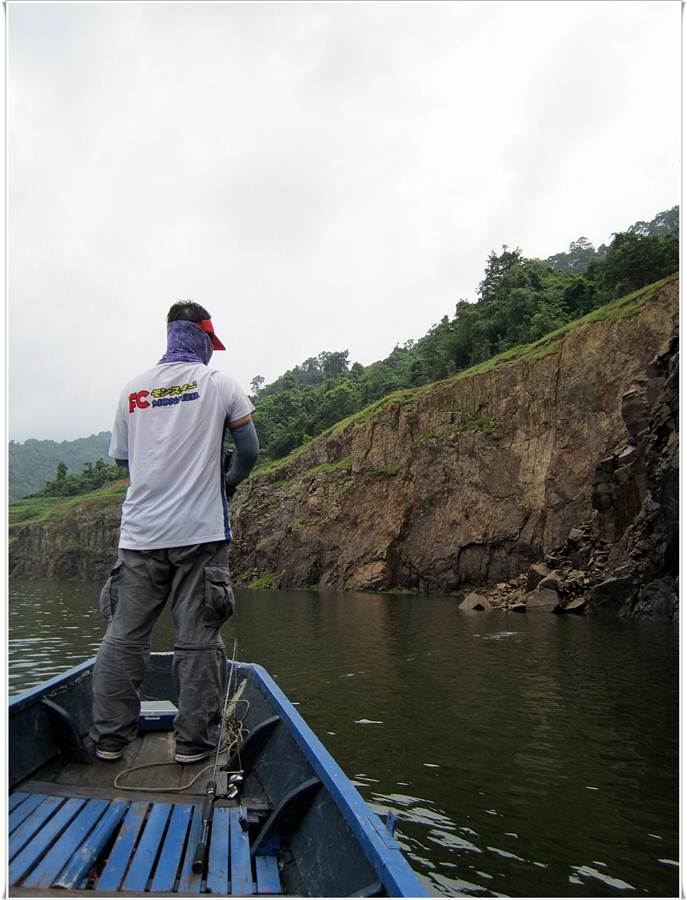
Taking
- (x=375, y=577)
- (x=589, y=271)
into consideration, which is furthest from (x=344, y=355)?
(x=375, y=577)

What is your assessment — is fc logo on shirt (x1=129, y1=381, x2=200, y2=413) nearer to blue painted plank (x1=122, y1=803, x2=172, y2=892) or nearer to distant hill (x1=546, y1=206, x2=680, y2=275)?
blue painted plank (x1=122, y1=803, x2=172, y2=892)

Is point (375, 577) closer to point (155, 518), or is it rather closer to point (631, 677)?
point (631, 677)

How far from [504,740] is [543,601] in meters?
18.4

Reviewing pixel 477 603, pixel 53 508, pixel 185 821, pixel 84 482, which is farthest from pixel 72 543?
pixel 185 821

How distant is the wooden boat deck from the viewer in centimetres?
240

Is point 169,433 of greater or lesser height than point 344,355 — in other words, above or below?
below

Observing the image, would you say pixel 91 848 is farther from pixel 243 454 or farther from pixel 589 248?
pixel 589 248

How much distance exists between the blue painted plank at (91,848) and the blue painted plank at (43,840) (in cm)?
15

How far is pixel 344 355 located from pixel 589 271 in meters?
87.8

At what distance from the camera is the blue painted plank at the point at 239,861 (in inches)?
98.0

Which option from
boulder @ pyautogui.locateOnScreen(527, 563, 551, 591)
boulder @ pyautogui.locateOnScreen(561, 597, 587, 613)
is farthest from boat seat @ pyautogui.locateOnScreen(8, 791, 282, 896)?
boulder @ pyautogui.locateOnScreen(527, 563, 551, 591)

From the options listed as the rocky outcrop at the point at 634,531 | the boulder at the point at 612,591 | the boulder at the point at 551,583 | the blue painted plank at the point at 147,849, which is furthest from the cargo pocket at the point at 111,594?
the boulder at the point at 551,583

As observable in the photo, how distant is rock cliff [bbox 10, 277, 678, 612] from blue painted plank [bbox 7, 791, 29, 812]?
2108 centimetres

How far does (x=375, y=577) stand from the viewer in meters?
39.3
